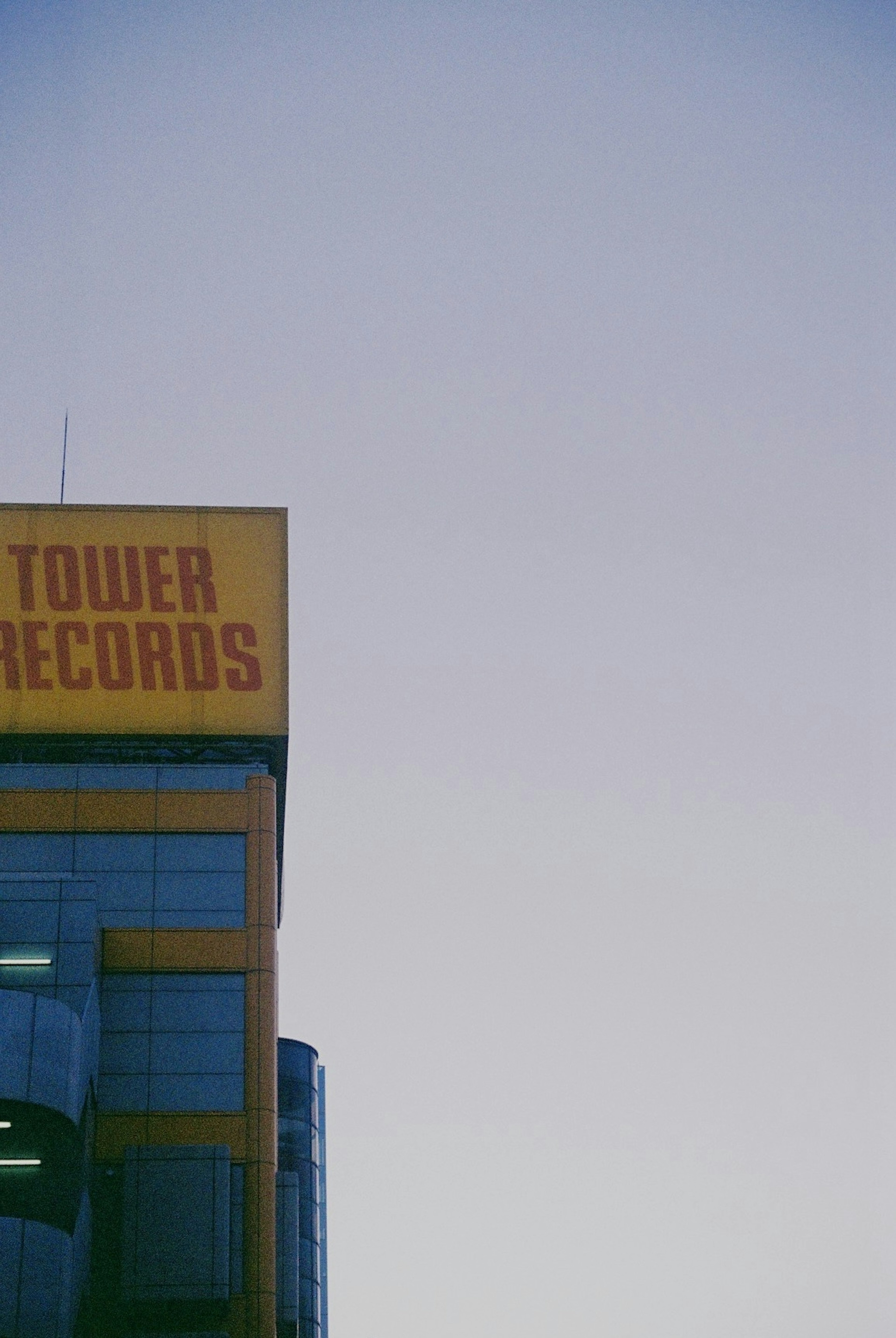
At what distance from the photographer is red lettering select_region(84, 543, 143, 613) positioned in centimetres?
5850

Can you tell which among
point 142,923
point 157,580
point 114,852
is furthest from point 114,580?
point 142,923

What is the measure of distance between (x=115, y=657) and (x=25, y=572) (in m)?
4.86

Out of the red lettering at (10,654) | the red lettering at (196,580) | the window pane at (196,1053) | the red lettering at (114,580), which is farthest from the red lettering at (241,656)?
the window pane at (196,1053)

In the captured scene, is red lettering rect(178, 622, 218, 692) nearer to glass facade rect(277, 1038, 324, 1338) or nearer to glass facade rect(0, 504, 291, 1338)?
glass facade rect(0, 504, 291, 1338)

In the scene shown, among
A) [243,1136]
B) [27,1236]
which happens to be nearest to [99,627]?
[243,1136]

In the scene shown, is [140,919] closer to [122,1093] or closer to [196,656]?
[122,1093]

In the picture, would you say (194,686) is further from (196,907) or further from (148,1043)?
(148,1043)

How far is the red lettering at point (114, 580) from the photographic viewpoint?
5850 cm

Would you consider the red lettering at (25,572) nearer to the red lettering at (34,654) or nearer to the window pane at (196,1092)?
the red lettering at (34,654)

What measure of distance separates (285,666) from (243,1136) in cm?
1708

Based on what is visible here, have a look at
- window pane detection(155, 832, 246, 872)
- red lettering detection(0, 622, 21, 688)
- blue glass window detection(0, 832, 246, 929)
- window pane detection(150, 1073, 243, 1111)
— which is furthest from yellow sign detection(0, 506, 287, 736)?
window pane detection(150, 1073, 243, 1111)

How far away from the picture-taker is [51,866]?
54.1 m

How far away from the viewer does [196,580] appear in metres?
59.3

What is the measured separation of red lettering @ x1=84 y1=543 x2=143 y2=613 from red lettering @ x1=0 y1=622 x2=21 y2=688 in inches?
118
